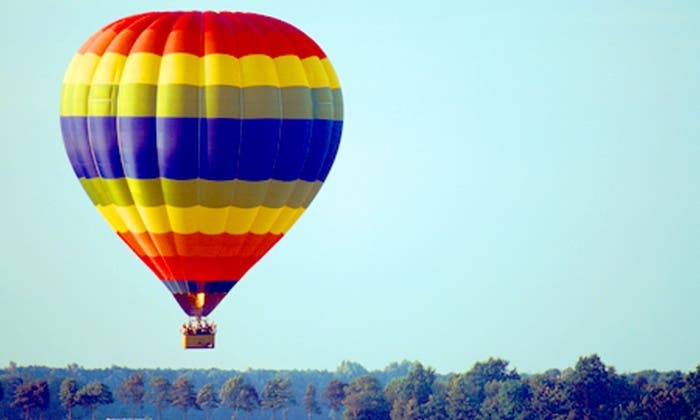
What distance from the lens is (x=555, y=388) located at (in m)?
196

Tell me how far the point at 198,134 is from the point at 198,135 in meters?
0.04

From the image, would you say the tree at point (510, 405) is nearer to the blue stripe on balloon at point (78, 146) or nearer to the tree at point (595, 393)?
the tree at point (595, 393)

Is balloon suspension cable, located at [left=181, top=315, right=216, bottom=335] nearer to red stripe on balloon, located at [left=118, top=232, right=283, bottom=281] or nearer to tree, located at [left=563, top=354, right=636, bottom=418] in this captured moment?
red stripe on balloon, located at [left=118, top=232, right=283, bottom=281]

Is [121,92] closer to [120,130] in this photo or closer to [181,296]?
[120,130]

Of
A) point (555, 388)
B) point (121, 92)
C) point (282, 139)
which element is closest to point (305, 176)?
point (282, 139)

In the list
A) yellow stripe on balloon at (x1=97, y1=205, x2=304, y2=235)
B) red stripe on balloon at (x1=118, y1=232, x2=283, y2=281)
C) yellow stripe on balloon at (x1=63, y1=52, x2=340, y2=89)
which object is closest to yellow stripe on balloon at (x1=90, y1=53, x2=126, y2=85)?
yellow stripe on balloon at (x1=63, y1=52, x2=340, y2=89)

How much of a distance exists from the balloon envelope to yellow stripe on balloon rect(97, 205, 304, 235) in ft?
0.17

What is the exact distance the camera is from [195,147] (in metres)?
82.1

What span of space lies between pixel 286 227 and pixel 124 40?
984cm

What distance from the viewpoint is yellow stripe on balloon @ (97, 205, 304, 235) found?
83.1 m

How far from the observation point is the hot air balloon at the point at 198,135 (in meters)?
82.1

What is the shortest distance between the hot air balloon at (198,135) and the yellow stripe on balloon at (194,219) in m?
0.05

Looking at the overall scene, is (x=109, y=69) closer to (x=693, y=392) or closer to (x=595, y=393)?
(x=693, y=392)

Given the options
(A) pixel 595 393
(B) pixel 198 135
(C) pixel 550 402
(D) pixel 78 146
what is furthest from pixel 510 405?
(B) pixel 198 135
